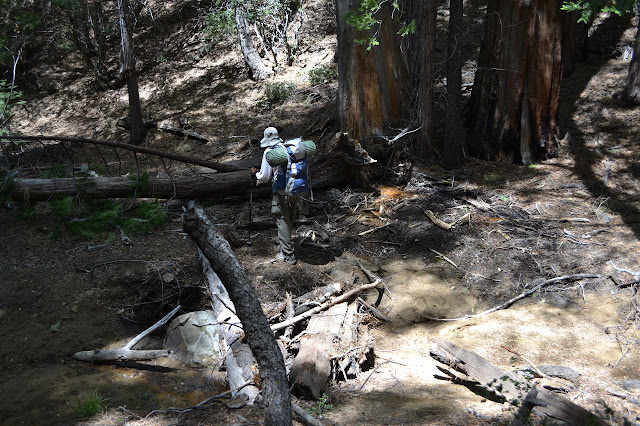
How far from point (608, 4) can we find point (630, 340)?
4.78m

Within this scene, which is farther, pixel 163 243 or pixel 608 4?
pixel 163 243

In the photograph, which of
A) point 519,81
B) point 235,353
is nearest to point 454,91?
point 519,81

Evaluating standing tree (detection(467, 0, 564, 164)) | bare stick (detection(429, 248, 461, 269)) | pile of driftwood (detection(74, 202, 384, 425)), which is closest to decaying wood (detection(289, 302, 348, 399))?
pile of driftwood (detection(74, 202, 384, 425))

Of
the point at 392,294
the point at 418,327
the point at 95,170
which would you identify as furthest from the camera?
the point at 95,170

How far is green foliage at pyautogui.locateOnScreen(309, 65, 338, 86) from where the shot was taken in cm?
1412

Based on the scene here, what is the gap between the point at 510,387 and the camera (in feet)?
15.0

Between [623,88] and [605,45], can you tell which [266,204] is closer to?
[623,88]

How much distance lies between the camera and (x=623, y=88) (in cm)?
1077

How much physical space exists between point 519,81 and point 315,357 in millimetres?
7290

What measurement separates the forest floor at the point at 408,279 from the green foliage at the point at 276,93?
2509mm

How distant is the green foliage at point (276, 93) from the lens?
45.9 ft

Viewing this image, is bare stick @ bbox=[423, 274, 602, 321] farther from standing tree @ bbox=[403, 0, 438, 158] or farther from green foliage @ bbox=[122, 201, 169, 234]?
green foliage @ bbox=[122, 201, 169, 234]

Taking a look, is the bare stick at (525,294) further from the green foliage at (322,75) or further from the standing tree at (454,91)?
the green foliage at (322,75)

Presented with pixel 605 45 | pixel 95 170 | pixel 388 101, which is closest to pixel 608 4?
pixel 388 101
